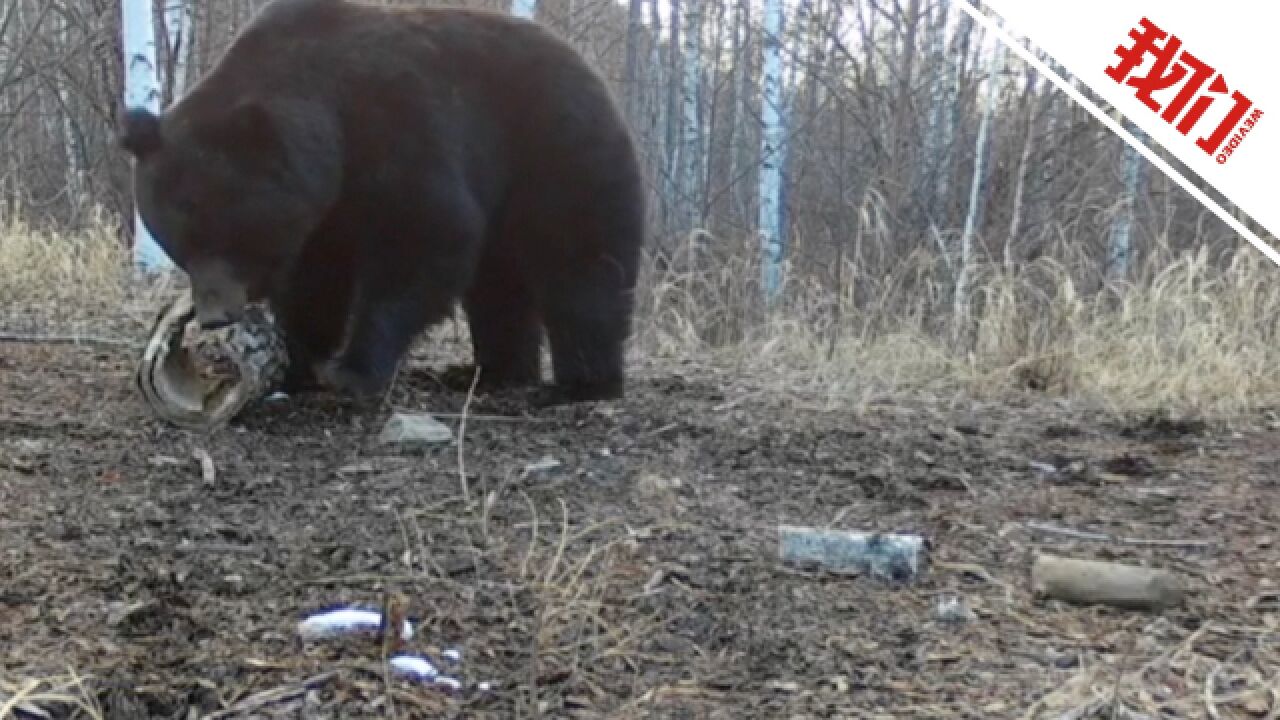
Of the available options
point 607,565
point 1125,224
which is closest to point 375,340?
point 607,565

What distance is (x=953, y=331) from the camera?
6176mm

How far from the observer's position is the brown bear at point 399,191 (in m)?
3.56

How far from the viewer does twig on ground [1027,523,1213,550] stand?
2.72 meters

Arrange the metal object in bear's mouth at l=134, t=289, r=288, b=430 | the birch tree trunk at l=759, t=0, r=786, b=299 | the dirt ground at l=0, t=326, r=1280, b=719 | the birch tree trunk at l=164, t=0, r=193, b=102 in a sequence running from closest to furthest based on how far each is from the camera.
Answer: the dirt ground at l=0, t=326, r=1280, b=719
the metal object in bear's mouth at l=134, t=289, r=288, b=430
the birch tree trunk at l=164, t=0, r=193, b=102
the birch tree trunk at l=759, t=0, r=786, b=299

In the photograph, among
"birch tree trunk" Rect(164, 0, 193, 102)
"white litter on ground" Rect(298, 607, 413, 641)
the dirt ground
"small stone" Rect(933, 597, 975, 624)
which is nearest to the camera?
the dirt ground

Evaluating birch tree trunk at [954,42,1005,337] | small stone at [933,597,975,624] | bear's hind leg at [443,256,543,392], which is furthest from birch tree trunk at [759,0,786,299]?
small stone at [933,597,975,624]

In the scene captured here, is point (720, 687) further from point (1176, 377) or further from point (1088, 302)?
point (1088, 302)

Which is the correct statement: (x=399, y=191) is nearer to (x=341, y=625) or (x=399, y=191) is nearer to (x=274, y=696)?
(x=341, y=625)

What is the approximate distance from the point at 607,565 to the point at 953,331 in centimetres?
416

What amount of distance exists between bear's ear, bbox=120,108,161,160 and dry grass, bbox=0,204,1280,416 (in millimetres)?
1745

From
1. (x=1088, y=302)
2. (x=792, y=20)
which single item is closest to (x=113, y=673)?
(x=1088, y=302)

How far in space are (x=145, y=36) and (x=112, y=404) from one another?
4818 mm

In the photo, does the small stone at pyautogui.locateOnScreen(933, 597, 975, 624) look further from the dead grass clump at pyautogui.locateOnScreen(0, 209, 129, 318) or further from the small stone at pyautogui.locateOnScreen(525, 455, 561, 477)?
the dead grass clump at pyautogui.locateOnScreen(0, 209, 129, 318)

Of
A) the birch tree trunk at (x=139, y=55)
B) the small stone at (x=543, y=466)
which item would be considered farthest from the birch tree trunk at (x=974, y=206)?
the birch tree trunk at (x=139, y=55)
